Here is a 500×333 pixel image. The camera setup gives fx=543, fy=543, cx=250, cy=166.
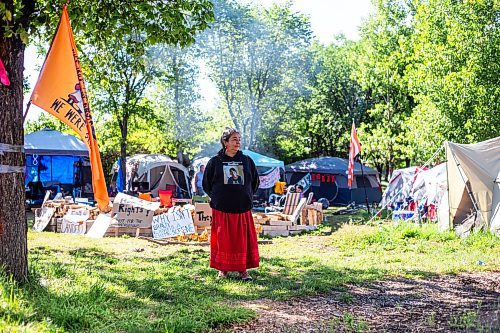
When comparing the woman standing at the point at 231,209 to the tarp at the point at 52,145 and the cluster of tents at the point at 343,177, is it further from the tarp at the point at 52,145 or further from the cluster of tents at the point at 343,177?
the tarp at the point at 52,145

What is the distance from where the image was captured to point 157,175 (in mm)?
22516

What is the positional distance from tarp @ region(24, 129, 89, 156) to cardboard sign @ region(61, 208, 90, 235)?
19.7 ft

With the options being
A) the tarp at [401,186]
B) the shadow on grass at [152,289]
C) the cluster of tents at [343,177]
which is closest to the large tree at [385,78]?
the cluster of tents at [343,177]

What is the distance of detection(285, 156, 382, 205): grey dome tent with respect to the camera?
22922mm

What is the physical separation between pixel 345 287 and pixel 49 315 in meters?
3.12

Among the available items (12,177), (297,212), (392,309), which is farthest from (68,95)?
(297,212)

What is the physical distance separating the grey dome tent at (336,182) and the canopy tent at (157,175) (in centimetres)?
496

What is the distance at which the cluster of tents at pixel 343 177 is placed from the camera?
1086cm

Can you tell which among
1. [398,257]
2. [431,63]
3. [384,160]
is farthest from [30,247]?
[384,160]

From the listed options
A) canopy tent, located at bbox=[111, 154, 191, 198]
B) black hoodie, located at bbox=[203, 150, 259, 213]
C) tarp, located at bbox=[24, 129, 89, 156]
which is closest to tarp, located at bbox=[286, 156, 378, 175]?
canopy tent, located at bbox=[111, 154, 191, 198]

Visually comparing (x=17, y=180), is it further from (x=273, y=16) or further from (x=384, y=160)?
(x=384, y=160)

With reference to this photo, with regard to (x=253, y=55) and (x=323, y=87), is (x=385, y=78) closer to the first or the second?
(x=323, y=87)

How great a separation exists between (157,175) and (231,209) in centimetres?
1678

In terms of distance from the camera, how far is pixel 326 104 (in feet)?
113
